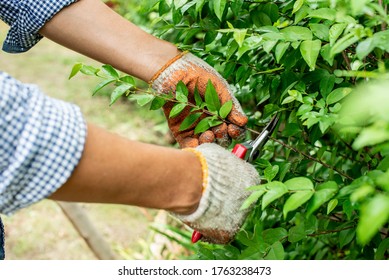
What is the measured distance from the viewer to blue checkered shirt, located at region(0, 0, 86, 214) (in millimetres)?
1075

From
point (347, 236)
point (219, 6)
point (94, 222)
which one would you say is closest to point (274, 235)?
point (347, 236)

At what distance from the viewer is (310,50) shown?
131 cm

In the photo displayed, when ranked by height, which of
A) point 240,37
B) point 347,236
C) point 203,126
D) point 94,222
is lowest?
point 94,222

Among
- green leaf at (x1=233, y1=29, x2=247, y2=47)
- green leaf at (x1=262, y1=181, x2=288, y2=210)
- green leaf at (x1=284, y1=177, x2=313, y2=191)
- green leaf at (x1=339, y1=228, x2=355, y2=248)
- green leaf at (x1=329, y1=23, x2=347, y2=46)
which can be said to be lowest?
green leaf at (x1=339, y1=228, x2=355, y2=248)

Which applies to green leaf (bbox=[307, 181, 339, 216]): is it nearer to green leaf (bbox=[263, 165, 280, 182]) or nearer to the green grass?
green leaf (bbox=[263, 165, 280, 182])

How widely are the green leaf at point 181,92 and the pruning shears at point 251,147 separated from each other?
198 mm

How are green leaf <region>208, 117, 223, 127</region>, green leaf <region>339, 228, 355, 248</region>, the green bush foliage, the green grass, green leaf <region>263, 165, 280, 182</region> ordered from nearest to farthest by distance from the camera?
the green bush foliage
green leaf <region>263, 165, 280, 182</region>
green leaf <region>208, 117, 223, 127</region>
green leaf <region>339, 228, 355, 248</region>
the green grass

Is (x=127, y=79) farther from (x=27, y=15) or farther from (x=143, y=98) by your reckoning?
(x=27, y=15)

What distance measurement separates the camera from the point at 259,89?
1975mm

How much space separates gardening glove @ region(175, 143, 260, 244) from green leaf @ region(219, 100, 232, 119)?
5.5 inches

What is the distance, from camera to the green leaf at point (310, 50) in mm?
1295

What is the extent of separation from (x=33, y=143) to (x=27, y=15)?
0.82 meters

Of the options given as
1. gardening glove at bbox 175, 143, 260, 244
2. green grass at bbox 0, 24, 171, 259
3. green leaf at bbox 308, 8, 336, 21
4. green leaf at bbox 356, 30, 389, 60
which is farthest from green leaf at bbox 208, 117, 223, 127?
green grass at bbox 0, 24, 171, 259
